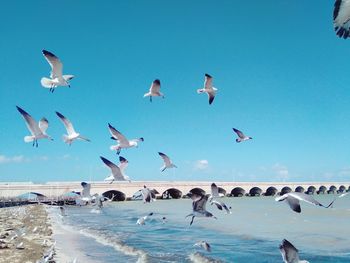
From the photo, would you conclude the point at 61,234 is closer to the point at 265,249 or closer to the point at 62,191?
the point at 265,249

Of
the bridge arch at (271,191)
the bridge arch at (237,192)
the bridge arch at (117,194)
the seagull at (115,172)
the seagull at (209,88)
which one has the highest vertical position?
the bridge arch at (271,191)

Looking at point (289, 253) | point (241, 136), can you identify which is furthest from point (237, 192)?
point (289, 253)

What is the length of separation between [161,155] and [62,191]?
71547mm

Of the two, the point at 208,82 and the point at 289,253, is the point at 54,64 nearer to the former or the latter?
the point at 208,82

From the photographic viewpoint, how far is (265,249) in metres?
26.8

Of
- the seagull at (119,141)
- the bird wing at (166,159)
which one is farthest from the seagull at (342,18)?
the bird wing at (166,159)

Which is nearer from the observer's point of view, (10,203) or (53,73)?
(53,73)

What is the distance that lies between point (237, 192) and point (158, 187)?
3776 cm

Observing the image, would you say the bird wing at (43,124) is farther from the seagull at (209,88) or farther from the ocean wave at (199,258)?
the ocean wave at (199,258)

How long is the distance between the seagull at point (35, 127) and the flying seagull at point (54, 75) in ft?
3.23

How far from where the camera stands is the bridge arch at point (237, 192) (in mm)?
120594

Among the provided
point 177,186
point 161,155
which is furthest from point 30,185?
point 161,155

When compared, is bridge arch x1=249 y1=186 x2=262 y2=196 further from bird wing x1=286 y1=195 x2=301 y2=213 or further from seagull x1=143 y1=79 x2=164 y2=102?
bird wing x1=286 y1=195 x2=301 y2=213

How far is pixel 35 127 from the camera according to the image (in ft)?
38.8
